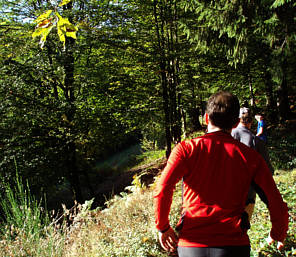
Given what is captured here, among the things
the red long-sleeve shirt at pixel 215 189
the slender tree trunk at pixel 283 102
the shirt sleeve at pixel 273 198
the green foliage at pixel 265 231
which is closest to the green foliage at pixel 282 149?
the slender tree trunk at pixel 283 102

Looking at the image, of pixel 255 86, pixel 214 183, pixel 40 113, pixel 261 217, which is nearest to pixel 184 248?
pixel 214 183

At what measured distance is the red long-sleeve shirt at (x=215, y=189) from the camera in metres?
1.43

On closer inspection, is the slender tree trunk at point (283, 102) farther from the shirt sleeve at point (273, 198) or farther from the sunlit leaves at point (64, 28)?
the sunlit leaves at point (64, 28)

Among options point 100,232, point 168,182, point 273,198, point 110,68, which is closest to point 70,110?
point 110,68

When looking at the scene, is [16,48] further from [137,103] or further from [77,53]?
[137,103]

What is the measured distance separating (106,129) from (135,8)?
5.25 m

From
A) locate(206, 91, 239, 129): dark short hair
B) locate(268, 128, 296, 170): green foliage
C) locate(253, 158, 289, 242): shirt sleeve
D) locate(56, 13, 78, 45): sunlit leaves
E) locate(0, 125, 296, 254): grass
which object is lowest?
locate(268, 128, 296, 170): green foliage

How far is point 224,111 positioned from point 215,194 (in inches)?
21.7

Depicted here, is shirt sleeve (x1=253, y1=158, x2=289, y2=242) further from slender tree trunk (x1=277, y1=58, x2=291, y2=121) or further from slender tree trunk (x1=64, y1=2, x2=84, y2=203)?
slender tree trunk (x1=277, y1=58, x2=291, y2=121)

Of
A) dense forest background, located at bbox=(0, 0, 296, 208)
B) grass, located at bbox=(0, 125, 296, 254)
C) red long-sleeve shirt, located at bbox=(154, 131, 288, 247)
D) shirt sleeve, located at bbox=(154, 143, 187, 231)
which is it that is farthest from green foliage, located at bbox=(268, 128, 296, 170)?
shirt sleeve, located at bbox=(154, 143, 187, 231)

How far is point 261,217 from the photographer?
3.84 metres

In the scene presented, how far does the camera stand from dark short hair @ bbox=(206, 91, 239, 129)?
5.08 ft

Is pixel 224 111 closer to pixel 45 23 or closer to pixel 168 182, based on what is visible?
pixel 168 182

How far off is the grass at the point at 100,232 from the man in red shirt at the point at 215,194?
1.73 metres
